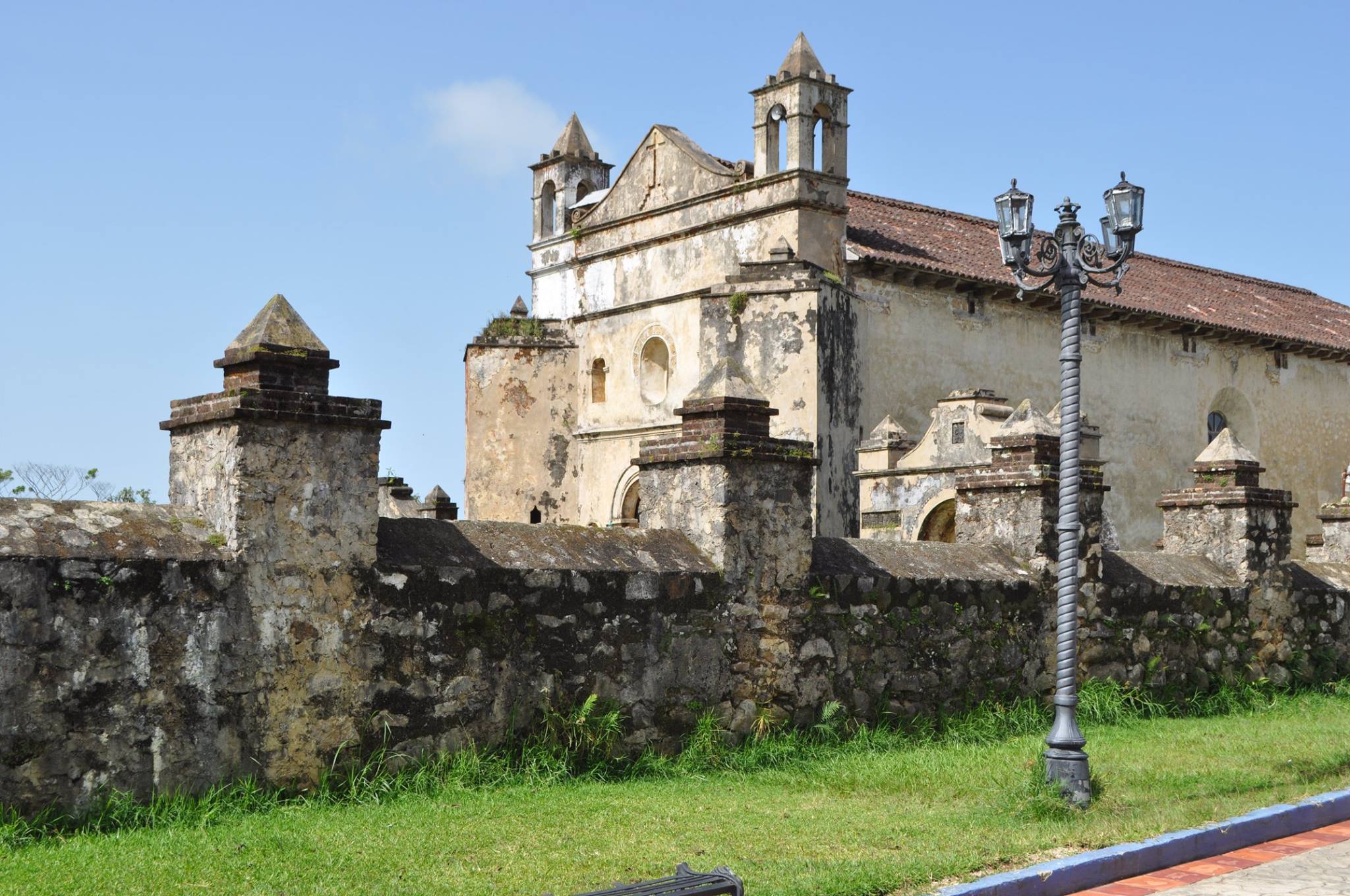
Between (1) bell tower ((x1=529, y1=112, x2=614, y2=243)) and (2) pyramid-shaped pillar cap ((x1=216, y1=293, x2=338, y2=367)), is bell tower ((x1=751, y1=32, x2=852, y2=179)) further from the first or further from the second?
(2) pyramid-shaped pillar cap ((x1=216, y1=293, x2=338, y2=367))

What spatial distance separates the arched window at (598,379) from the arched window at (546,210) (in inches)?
162

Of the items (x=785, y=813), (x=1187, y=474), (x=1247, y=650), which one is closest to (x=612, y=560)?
(x=785, y=813)

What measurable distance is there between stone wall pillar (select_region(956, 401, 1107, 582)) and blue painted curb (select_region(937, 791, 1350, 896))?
3.72m

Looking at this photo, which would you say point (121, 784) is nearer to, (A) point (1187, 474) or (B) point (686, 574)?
(B) point (686, 574)

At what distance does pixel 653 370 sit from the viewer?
25703 mm

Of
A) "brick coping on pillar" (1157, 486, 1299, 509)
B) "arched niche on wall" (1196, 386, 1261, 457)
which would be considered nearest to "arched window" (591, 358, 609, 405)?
"arched niche on wall" (1196, 386, 1261, 457)

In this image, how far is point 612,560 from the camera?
9.73 meters

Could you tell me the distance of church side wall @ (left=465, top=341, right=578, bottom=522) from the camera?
2658cm

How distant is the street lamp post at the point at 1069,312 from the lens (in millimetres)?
9094

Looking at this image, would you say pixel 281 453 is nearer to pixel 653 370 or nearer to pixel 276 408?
pixel 276 408

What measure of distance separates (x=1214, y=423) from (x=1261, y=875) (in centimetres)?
2403

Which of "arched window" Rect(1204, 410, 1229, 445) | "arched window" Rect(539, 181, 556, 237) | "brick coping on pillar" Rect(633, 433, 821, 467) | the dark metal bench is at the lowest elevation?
the dark metal bench

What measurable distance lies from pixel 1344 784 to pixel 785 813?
423cm

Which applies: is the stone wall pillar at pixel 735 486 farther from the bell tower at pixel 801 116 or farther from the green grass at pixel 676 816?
the bell tower at pixel 801 116
